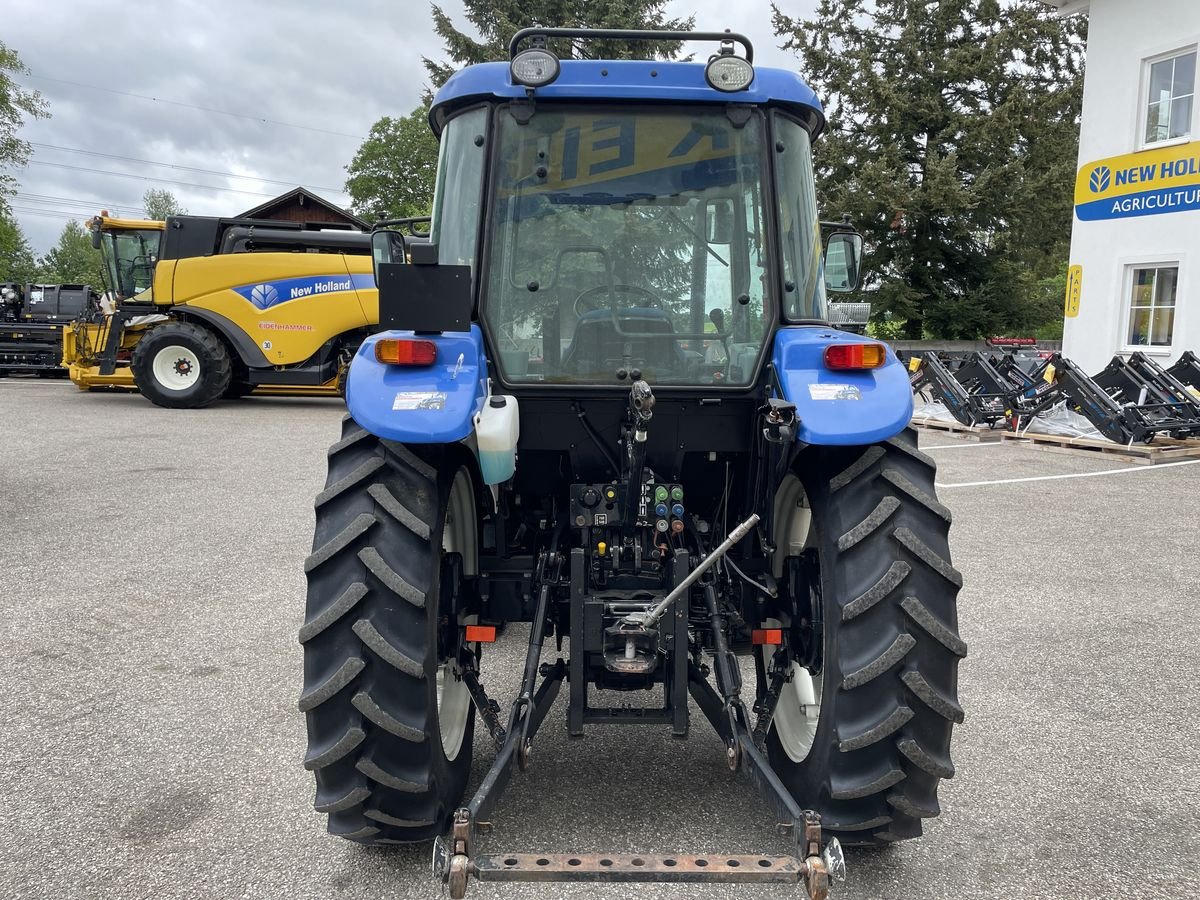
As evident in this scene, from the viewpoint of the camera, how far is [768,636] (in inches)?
111

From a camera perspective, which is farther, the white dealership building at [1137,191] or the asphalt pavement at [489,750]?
the white dealership building at [1137,191]

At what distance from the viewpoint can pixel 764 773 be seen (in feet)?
7.55

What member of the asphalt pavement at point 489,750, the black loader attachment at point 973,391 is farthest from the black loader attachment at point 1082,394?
the asphalt pavement at point 489,750

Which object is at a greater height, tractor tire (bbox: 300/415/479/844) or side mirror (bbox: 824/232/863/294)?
side mirror (bbox: 824/232/863/294)

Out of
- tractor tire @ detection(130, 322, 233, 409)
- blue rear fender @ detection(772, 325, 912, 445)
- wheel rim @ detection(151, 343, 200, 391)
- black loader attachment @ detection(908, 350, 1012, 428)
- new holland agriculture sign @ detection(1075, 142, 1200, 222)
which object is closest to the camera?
blue rear fender @ detection(772, 325, 912, 445)

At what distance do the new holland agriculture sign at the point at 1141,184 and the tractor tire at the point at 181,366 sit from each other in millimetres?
14066

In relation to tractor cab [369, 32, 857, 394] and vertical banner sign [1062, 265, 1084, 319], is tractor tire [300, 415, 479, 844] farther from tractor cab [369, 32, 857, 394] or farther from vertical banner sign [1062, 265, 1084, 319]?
vertical banner sign [1062, 265, 1084, 319]

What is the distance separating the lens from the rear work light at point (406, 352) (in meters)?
2.49

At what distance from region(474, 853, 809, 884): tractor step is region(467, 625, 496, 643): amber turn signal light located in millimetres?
851

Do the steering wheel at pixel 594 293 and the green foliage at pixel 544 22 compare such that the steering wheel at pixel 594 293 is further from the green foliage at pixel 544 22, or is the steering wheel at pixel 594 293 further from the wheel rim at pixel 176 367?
the green foliage at pixel 544 22

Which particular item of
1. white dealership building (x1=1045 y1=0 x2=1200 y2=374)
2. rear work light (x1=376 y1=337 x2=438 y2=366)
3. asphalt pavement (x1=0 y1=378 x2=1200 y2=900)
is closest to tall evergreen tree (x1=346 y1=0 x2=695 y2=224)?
white dealership building (x1=1045 y1=0 x2=1200 y2=374)

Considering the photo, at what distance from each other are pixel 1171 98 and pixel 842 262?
532 inches

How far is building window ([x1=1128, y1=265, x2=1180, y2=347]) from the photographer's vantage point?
13.7 metres

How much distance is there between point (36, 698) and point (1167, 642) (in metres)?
5.21
